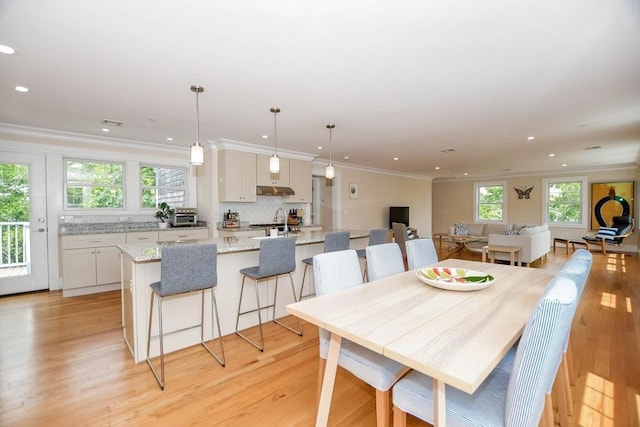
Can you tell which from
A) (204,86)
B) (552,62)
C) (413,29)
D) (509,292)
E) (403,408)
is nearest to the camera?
(403,408)

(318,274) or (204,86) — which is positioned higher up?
(204,86)

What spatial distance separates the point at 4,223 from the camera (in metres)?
4.05

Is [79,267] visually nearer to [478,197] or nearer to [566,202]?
[478,197]

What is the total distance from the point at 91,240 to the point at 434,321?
473cm

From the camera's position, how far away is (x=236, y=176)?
500cm

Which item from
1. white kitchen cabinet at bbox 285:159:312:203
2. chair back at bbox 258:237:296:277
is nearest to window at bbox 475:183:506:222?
white kitchen cabinet at bbox 285:159:312:203

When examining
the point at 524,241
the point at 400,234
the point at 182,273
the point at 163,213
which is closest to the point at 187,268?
the point at 182,273

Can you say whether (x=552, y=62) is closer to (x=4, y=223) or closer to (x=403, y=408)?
(x=403, y=408)

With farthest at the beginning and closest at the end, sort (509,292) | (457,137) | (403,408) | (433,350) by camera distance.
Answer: (457,137) < (509,292) < (403,408) < (433,350)

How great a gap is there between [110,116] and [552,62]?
4.46 metres

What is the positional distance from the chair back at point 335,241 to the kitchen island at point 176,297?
0.73 feet

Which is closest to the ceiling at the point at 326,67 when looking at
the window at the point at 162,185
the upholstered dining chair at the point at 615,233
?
the window at the point at 162,185


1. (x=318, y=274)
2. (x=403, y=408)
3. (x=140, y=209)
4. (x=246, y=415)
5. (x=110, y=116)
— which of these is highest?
(x=110, y=116)

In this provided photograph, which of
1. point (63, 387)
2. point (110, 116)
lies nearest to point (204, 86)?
point (110, 116)
